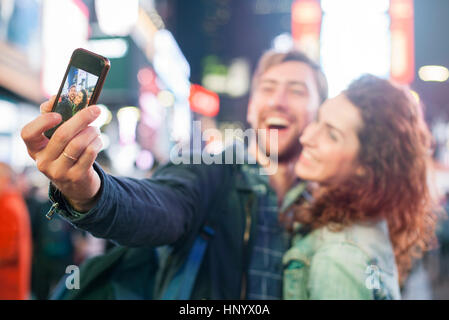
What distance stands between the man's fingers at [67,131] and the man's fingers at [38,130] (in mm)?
40

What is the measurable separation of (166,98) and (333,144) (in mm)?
13660

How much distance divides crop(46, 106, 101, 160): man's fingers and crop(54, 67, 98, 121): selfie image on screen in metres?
0.10

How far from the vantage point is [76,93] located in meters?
0.98

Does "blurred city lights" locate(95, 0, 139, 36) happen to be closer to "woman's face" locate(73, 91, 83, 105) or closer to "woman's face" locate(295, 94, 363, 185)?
"woman's face" locate(295, 94, 363, 185)

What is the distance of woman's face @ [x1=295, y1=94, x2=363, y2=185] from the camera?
1.59m

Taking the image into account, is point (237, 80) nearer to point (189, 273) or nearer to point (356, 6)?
point (356, 6)

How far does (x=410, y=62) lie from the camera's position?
19.4 ft

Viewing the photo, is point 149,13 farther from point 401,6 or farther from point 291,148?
point 291,148

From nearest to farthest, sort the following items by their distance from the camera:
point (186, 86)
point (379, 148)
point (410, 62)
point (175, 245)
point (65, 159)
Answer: point (65, 159) < point (175, 245) < point (379, 148) < point (410, 62) < point (186, 86)

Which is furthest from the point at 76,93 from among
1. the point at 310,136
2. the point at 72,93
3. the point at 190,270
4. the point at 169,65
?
the point at 169,65

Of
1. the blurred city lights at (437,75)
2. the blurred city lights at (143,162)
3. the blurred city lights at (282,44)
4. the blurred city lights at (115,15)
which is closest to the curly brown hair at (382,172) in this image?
the blurred city lights at (282,44)

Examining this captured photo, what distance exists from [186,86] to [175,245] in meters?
17.1

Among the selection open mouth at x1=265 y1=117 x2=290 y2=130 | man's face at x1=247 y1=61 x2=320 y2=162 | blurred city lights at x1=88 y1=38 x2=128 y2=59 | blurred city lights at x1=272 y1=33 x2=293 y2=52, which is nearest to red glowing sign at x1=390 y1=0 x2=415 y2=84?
blurred city lights at x1=272 y1=33 x2=293 y2=52

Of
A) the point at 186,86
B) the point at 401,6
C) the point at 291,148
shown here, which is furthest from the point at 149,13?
the point at 291,148
